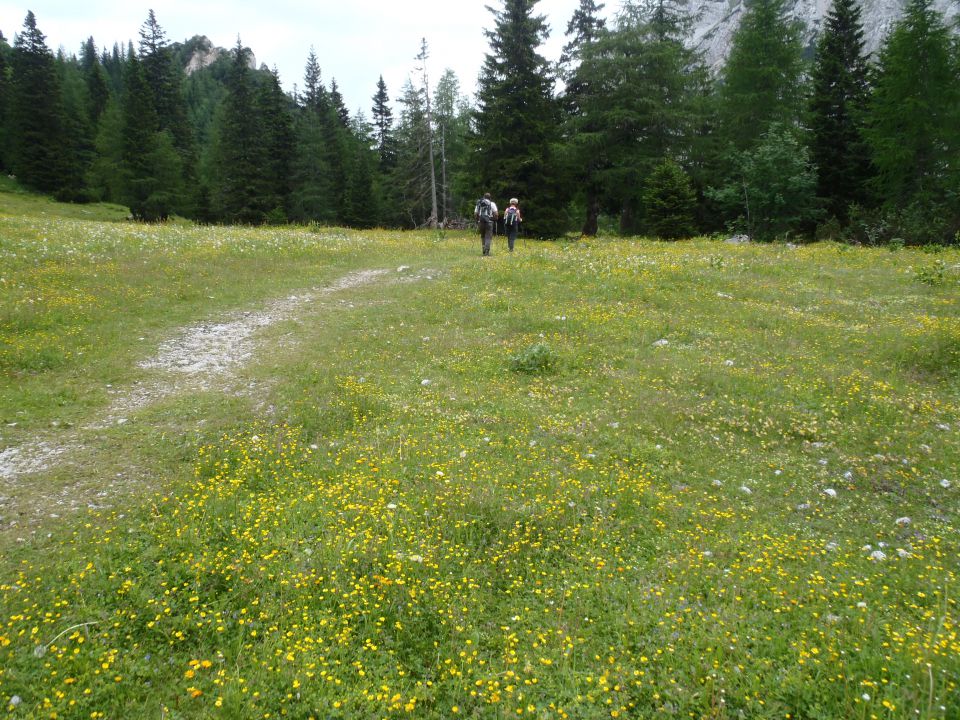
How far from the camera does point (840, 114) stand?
1394 inches

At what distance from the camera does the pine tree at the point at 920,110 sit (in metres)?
28.4

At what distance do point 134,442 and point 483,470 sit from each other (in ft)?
16.7

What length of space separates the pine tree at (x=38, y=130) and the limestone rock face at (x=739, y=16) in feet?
302

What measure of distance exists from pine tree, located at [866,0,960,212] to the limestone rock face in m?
68.8

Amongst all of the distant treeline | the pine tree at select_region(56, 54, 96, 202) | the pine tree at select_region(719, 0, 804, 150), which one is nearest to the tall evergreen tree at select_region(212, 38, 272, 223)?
the distant treeline

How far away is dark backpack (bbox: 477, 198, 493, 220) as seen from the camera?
23406mm

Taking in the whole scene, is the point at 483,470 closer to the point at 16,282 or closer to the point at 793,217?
the point at 16,282

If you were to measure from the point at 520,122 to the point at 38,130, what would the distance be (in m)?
56.7

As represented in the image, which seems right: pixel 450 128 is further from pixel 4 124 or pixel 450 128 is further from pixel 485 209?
pixel 4 124

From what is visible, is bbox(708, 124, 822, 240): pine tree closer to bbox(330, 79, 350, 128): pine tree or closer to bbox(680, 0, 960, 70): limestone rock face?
bbox(330, 79, 350, 128): pine tree

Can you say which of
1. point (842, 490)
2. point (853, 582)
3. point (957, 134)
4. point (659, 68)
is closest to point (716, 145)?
point (659, 68)

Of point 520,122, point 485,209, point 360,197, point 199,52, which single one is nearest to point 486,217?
point 485,209

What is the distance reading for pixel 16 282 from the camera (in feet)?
46.4

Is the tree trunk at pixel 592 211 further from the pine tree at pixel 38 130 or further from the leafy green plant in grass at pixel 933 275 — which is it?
the pine tree at pixel 38 130
